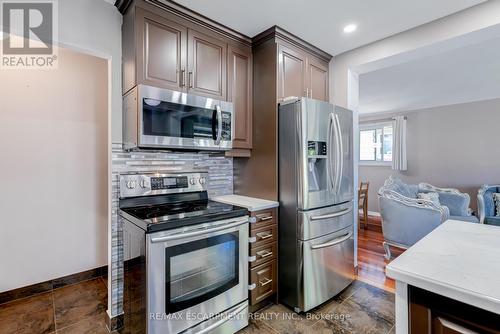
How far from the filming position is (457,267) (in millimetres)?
900

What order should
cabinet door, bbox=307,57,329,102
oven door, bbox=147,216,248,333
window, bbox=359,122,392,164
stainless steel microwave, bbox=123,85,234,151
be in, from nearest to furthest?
1. oven door, bbox=147,216,248,333
2. stainless steel microwave, bbox=123,85,234,151
3. cabinet door, bbox=307,57,329,102
4. window, bbox=359,122,392,164

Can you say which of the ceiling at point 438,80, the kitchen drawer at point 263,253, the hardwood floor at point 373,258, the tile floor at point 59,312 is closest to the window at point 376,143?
the ceiling at point 438,80

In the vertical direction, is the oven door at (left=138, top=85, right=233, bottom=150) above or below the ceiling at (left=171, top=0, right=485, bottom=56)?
below

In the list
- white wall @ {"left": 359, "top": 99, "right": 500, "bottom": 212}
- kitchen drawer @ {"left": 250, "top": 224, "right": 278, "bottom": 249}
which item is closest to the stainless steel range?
kitchen drawer @ {"left": 250, "top": 224, "right": 278, "bottom": 249}

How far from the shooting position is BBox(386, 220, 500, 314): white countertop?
746 mm

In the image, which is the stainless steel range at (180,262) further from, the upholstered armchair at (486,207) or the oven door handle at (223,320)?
the upholstered armchair at (486,207)

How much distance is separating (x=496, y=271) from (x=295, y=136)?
1.45 metres

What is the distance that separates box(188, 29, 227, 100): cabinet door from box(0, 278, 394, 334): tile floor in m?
1.93

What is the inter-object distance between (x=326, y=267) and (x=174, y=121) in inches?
70.1

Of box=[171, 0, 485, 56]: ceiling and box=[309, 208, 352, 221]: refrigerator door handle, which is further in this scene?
box=[309, 208, 352, 221]: refrigerator door handle

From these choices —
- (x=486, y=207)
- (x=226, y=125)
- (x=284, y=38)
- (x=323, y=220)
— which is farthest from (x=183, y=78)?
(x=486, y=207)

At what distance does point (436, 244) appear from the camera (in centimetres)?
114

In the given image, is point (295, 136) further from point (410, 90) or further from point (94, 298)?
point (410, 90)

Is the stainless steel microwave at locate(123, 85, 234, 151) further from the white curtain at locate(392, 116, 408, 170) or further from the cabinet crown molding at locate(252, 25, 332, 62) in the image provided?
the white curtain at locate(392, 116, 408, 170)
